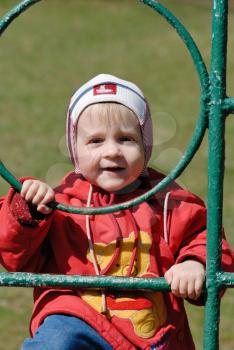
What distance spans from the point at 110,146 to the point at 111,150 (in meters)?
0.01

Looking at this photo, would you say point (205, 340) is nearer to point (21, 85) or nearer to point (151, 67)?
point (21, 85)

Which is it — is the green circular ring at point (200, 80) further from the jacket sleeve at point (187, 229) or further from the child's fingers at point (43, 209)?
the jacket sleeve at point (187, 229)

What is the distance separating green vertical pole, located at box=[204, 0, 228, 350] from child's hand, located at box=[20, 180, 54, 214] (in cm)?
40

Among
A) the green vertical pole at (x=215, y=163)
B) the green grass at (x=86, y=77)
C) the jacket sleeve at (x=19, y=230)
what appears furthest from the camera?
the green grass at (x=86, y=77)

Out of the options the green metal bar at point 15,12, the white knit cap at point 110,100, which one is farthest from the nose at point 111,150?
the green metal bar at point 15,12

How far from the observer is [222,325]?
4363mm

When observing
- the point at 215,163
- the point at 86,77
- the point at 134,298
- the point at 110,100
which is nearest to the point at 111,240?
the point at 134,298

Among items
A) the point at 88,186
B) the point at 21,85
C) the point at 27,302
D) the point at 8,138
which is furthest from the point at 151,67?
the point at 88,186

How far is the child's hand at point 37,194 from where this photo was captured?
2.49 meters

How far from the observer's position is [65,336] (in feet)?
8.48

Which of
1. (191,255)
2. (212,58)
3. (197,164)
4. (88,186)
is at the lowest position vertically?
(191,255)

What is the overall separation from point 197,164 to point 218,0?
4498mm

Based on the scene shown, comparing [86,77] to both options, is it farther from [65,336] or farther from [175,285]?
[175,285]

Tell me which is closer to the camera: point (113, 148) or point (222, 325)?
point (113, 148)
